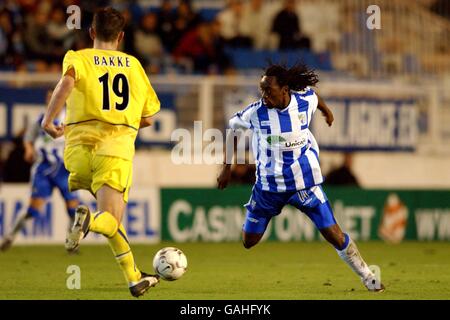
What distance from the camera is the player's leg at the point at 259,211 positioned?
10219mm

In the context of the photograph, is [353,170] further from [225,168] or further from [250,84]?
[225,168]

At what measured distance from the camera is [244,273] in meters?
12.1

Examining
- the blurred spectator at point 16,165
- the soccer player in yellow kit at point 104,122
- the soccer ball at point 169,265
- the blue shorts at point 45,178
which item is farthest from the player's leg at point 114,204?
the blurred spectator at point 16,165

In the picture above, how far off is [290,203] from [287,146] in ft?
1.74

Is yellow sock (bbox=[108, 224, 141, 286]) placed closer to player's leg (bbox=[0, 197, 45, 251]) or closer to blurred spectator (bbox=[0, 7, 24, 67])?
player's leg (bbox=[0, 197, 45, 251])

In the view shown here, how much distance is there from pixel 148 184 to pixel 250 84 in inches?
97.5

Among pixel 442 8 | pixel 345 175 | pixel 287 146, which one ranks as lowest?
pixel 345 175

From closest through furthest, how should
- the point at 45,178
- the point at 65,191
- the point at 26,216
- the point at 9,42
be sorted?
the point at 65,191
the point at 45,178
the point at 26,216
the point at 9,42

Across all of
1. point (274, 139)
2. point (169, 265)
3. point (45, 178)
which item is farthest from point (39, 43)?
point (169, 265)

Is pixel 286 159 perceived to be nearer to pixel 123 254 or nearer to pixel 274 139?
pixel 274 139

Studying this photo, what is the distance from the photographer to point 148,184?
18.6 m

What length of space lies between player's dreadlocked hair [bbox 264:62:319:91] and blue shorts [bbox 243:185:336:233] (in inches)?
38.5

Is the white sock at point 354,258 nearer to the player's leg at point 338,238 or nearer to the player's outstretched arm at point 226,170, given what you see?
the player's leg at point 338,238

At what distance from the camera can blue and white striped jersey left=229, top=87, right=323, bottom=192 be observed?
1004cm
